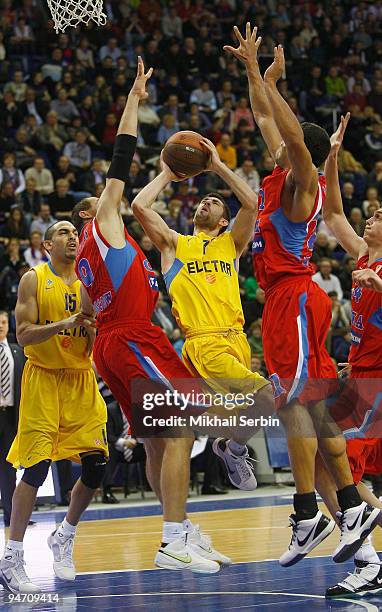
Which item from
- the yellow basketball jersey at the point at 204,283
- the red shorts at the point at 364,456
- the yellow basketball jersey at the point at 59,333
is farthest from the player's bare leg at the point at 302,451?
the yellow basketball jersey at the point at 59,333

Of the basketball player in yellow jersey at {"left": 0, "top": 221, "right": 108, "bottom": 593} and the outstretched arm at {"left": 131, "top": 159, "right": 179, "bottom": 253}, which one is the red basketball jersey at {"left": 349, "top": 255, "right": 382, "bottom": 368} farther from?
the basketball player in yellow jersey at {"left": 0, "top": 221, "right": 108, "bottom": 593}

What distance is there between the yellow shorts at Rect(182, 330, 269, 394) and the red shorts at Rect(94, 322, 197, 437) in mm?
497

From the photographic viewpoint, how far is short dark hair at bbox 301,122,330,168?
21.2 ft

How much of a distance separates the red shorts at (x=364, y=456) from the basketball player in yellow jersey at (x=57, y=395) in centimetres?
181

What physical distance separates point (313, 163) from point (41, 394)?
2516 millimetres

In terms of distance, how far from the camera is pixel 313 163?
6.46 m

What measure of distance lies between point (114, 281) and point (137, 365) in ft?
1.92

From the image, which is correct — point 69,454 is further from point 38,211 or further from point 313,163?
point 38,211

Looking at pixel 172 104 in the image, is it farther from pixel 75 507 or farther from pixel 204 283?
pixel 75 507

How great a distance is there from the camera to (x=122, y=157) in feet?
22.6

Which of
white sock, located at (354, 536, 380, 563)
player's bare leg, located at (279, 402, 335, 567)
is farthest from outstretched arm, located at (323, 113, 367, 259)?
white sock, located at (354, 536, 380, 563)

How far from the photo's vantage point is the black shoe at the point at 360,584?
6.27m
